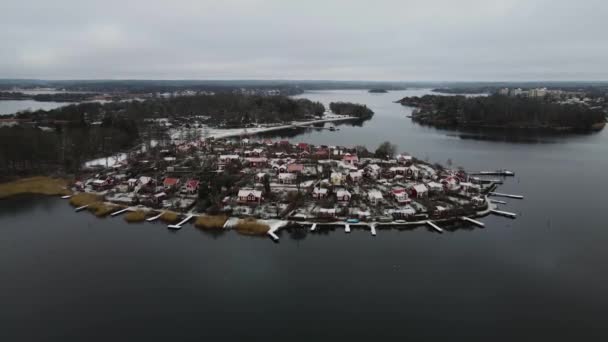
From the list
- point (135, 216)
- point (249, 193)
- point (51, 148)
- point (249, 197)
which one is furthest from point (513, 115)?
point (51, 148)

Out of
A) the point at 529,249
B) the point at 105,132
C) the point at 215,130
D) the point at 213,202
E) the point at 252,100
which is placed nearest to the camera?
the point at 529,249

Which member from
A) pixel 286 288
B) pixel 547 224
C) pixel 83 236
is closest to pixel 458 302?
pixel 286 288

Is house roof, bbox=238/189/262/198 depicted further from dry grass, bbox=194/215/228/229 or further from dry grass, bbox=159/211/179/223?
dry grass, bbox=159/211/179/223

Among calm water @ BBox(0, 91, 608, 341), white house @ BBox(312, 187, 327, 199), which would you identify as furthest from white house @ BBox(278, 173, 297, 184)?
calm water @ BBox(0, 91, 608, 341)

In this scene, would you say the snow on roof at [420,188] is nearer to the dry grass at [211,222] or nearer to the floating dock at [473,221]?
the floating dock at [473,221]

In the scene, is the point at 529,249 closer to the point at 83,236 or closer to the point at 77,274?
the point at 77,274
